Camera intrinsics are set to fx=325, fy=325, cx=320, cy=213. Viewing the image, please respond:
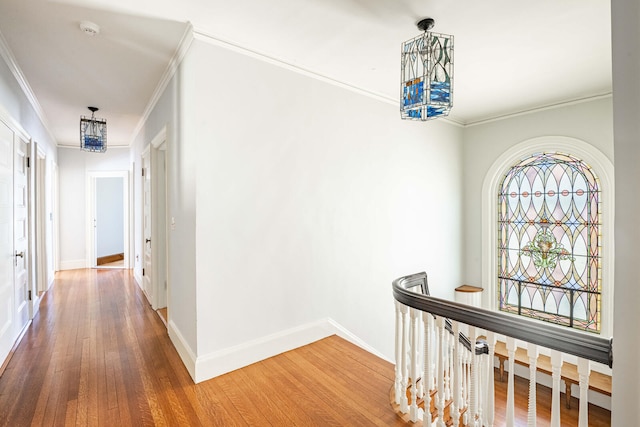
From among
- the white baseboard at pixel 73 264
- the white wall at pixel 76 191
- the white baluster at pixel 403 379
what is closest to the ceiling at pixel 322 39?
the white baluster at pixel 403 379

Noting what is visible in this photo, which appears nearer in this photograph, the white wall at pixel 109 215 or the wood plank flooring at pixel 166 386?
the wood plank flooring at pixel 166 386

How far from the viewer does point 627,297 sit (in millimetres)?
1049

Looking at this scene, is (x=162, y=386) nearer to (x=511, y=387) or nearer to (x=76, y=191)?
(x=511, y=387)

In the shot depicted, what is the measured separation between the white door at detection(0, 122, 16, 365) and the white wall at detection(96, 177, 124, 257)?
17.7 ft

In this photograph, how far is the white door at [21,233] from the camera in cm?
299

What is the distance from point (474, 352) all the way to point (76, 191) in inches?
295

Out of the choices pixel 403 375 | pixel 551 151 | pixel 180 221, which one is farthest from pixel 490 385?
pixel 551 151

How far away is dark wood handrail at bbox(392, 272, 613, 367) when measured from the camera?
1.20m

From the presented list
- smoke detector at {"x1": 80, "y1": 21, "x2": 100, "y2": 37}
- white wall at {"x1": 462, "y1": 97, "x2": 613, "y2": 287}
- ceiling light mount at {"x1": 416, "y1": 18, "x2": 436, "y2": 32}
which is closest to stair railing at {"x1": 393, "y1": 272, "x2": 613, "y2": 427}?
ceiling light mount at {"x1": 416, "y1": 18, "x2": 436, "y2": 32}

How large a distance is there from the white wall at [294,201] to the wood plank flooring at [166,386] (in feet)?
1.09

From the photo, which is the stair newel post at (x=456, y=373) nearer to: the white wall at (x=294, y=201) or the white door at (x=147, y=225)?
the white wall at (x=294, y=201)

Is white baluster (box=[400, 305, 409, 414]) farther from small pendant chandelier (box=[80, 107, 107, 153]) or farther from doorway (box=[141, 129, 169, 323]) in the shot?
small pendant chandelier (box=[80, 107, 107, 153])

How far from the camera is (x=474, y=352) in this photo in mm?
1668

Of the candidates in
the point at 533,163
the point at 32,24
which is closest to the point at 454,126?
the point at 533,163
